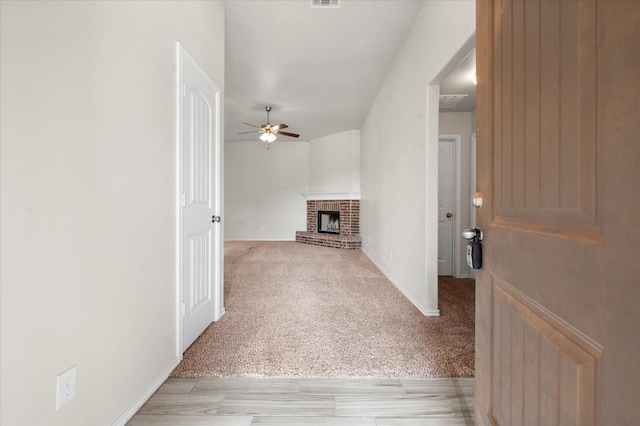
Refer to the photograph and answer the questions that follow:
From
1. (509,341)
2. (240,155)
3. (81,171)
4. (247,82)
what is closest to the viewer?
(509,341)

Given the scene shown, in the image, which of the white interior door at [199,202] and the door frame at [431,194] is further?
the door frame at [431,194]

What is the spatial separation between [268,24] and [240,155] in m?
5.39

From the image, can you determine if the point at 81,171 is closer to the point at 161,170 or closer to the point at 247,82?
the point at 161,170

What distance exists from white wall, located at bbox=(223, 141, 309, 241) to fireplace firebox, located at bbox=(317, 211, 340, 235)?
487 millimetres

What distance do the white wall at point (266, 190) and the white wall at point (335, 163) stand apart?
358 mm

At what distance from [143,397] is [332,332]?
4.07 ft

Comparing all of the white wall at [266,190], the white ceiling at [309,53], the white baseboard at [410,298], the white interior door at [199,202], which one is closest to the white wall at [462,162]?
the white baseboard at [410,298]

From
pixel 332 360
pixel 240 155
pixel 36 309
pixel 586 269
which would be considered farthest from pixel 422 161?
pixel 240 155

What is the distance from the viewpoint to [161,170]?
1.66m

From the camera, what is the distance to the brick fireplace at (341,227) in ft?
21.9

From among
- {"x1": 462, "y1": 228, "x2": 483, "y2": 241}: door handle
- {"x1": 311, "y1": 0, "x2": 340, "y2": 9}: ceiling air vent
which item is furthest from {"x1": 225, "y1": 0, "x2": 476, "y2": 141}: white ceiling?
{"x1": 462, "y1": 228, "x2": 483, "y2": 241}: door handle

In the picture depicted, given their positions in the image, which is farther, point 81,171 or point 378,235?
point 378,235

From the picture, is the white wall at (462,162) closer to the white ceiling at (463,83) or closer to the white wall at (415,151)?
the white ceiling at (463,83)

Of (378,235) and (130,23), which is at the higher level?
(130,23)
